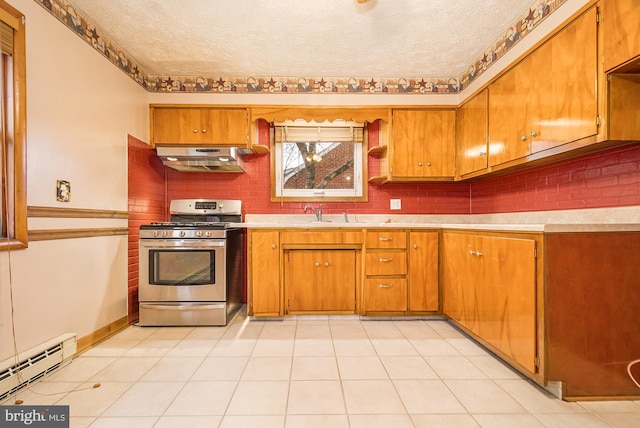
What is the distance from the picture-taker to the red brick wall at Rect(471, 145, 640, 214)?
5.44 ft

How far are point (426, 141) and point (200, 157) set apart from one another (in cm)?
232

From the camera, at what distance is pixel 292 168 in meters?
3.34

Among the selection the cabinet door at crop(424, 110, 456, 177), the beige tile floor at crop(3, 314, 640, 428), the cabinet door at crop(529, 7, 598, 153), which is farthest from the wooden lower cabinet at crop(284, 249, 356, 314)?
the cabinet door at crop(529, 7, 598, 153)

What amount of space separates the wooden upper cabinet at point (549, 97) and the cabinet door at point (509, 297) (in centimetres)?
72

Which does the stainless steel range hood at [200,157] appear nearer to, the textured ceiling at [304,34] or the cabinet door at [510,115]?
the textured ceiling at [304,34]

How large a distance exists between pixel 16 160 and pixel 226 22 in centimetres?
165

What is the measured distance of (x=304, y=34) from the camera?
236cm

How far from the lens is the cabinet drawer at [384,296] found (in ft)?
8.86

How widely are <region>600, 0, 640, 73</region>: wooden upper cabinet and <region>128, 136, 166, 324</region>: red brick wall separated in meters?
3.45


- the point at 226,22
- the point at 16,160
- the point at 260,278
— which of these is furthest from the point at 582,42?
the point at 16,160

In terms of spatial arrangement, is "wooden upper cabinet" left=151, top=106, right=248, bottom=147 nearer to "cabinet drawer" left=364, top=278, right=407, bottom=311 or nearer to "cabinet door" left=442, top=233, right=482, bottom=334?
"cabinet drawer" left=364, top=278, right=407, bottom=311

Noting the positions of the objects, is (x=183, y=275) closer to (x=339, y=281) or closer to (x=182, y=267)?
(x=182, y=267)

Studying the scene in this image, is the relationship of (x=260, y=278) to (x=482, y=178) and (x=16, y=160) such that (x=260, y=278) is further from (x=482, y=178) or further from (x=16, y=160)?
(x=482, y=178)

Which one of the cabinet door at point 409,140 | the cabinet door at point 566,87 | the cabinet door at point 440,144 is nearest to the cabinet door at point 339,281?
the cabinet door at point 409,140
